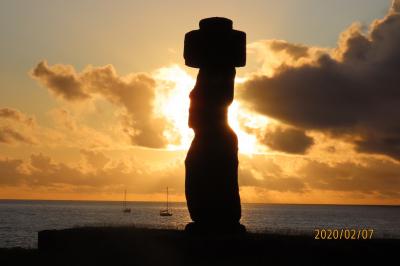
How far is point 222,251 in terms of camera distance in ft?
63.3

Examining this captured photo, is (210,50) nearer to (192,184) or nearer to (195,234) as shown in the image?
(192,184)

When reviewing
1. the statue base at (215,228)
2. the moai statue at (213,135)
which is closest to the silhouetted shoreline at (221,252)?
the statue base at (215,228)

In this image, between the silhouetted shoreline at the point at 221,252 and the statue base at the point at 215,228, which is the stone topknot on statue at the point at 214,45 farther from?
the silhouetted shoreline at the point at 221,252

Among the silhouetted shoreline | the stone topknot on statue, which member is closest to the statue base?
the silhouetted shoreline

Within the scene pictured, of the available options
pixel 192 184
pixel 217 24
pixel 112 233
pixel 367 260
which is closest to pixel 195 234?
pixel 192 184

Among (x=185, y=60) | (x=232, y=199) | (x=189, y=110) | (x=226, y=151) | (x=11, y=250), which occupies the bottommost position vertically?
(x=11, y=250)

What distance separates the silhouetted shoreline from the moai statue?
36.7 inches

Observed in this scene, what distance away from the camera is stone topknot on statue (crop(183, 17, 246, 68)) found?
2098cm

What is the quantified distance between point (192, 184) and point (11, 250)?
8.49 metres

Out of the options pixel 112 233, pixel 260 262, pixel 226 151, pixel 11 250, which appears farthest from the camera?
pixel 11 250

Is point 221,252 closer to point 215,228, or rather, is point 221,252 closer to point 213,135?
point 215,228

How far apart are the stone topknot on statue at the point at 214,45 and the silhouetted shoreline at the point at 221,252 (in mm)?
5653

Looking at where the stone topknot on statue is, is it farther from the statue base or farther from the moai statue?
the statue base

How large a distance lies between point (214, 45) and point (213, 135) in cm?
293
